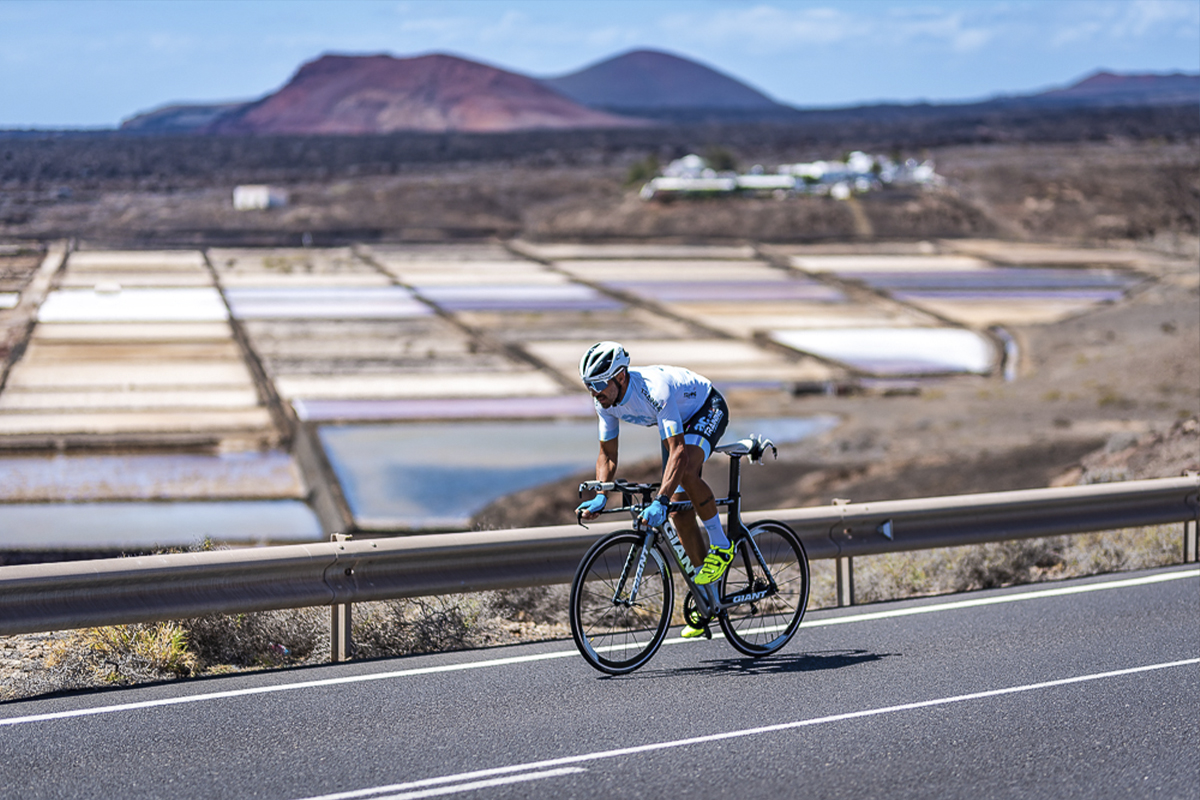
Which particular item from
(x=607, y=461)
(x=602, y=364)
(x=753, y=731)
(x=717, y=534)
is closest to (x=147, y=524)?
(x=717, y=534)

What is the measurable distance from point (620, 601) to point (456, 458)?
3085cm

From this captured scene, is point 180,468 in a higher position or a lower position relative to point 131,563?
lower

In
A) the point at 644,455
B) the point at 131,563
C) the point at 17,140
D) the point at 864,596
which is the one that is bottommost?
the point at 644,455

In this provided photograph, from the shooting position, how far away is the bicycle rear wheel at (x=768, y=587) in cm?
887

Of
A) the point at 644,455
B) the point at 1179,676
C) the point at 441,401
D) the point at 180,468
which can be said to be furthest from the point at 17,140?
the point at 1179,676

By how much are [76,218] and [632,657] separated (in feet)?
165

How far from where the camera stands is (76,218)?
53.8 meters

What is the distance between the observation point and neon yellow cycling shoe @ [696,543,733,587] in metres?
8.34

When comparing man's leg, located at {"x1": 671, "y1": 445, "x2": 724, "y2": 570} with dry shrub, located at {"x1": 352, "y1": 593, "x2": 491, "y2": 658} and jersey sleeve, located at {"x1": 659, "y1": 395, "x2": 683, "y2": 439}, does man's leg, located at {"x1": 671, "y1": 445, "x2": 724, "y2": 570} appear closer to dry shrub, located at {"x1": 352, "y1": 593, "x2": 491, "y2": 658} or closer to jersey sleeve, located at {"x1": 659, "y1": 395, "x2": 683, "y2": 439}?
jersey sleeve, located at {"x1": 659, "y1": 395, "x2": 683, "y2": 439}

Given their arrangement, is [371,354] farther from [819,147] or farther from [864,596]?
[819,147]

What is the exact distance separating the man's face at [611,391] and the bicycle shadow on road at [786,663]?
1.82 m

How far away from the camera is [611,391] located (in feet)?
25.3

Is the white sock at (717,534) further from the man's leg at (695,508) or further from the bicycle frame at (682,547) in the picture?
the bicycle frame at (682,547)

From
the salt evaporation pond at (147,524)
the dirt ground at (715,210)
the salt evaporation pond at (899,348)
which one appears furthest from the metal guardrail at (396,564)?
the dirt ground at (715,210)
